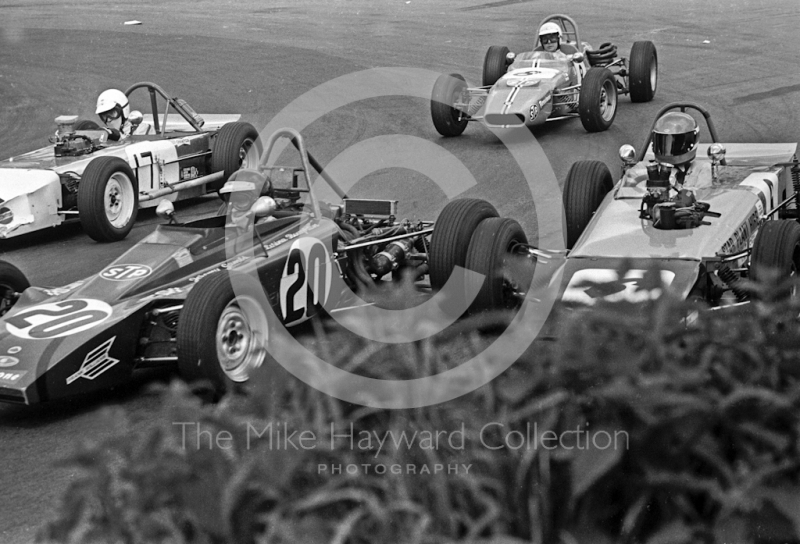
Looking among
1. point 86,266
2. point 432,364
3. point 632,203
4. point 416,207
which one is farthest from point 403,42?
point 432,364

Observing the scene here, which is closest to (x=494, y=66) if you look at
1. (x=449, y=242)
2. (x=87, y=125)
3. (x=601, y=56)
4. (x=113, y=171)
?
(x=601, y=56)

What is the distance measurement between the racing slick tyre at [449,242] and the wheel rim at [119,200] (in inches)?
174

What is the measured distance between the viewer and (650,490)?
9.22 ft

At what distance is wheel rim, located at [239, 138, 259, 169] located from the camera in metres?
11.7

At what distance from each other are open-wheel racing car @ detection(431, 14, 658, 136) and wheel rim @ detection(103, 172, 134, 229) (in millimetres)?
4163

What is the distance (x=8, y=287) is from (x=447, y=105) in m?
7.25

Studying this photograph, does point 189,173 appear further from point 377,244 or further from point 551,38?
point 551,38

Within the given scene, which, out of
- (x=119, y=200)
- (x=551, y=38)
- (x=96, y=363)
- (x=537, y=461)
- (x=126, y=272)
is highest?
(x=551, y=38)

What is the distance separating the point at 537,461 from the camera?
9.25 ft

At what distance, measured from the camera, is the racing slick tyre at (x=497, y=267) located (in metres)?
6.59

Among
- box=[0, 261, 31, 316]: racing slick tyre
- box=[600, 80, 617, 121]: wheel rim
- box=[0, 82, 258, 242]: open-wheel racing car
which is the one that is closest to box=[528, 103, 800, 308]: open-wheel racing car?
box=[0, 261, 31, 316]: racing slick tyre

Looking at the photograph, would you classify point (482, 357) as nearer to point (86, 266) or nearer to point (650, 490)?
point (650, 490)

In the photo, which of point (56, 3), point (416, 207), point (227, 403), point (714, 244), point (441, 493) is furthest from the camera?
point (56, 3)

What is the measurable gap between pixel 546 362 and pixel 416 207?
26.1 feet
